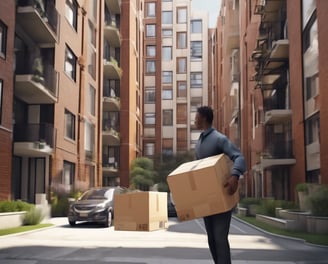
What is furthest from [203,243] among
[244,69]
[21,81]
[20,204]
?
[244,69]

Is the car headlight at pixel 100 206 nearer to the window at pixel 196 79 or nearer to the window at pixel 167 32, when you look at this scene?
the window at pixel 196 79

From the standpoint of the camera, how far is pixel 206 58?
73.1 m

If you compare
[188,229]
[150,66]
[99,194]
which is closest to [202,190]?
[188,229]

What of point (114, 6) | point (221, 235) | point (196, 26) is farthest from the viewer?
point (196, 26)

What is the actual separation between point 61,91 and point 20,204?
987cm

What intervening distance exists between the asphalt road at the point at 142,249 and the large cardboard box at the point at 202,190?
464cm

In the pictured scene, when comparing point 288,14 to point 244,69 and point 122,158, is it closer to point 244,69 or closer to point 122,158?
point 244,69

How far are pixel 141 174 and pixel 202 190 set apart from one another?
43.4 m

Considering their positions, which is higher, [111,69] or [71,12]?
[71,12]

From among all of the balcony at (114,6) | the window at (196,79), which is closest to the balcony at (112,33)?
the balcony at (114,6)

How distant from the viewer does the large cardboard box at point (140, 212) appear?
8.33m

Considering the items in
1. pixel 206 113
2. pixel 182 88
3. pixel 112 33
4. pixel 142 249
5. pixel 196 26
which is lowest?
pixel 142 249

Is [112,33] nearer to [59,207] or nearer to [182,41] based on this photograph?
[59,207]

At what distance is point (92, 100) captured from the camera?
121 ft
